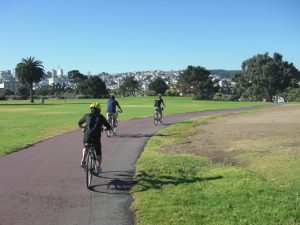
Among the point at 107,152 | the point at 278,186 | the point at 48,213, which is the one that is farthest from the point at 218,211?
the point at 107,152

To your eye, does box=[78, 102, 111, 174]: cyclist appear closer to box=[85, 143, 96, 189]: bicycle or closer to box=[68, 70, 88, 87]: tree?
box=[85, 143, 96, 189]: bicycle

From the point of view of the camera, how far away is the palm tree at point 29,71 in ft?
334

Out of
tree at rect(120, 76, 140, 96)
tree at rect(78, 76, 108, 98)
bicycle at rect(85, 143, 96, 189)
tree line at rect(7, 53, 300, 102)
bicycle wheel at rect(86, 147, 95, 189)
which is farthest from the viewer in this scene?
tree at rect(120, 76, 140, 96)

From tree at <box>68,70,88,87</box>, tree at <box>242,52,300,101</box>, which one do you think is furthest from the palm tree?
tree at <box>68,70,88,87</box>

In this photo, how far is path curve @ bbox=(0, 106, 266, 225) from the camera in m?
7.76

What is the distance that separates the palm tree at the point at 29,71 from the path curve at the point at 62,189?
292 feet

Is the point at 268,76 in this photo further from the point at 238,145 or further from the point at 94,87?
the point at 238,145

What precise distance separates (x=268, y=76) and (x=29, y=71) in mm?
51829

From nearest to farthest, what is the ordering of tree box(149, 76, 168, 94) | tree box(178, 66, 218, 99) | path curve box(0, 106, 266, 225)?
path curve box(0, 106, 266, 225) < tree box(178, 66, 218, 99) < tree box(149, 76, 168, 94)

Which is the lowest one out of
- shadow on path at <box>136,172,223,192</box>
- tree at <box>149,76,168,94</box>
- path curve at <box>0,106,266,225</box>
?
path curve at <box>0,106,266,225</box>

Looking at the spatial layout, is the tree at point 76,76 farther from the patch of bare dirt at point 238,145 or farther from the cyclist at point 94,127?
the cyclist at point 94,127

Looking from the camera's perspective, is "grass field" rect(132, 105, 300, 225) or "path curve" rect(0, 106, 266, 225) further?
"path curve" rect(0, 106, 266, 225)

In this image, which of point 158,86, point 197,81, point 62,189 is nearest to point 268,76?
point 197,81

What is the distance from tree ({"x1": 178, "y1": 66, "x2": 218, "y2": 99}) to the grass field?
103565 mm
